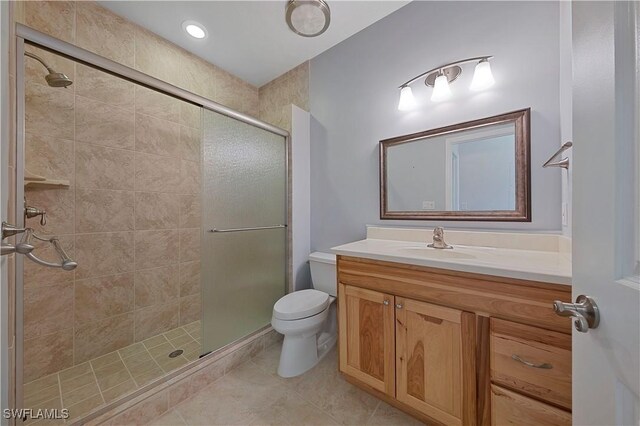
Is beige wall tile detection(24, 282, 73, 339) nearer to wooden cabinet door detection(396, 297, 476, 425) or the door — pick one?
wooden cabinet door detection(396, 297, 476, 425)

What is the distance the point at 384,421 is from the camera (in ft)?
3.88

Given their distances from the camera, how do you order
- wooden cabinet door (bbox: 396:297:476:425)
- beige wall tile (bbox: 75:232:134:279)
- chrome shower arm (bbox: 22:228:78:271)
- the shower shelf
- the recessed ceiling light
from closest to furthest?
chrome shower arm (bbox: 22:228:78:271)
wooden cabinet door (bbox: 396:297:476:425)
the shower shelf
beige wall tile (bbox: 75:232:134:279)
the recessed ceiling light

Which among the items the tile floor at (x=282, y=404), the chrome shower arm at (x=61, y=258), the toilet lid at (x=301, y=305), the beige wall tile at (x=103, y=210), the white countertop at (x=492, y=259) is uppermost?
the beige wall tile at (x=103, y=210)

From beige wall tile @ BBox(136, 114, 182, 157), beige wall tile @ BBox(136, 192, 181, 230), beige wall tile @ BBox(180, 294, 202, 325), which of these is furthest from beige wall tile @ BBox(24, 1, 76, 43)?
beige wall tile @ BBox(180, 294, 202, 325)

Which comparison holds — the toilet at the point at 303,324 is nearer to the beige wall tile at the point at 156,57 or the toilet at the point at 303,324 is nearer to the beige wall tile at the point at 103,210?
the beige wall tile at the point at 103,210

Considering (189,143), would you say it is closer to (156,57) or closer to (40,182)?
(156,57)

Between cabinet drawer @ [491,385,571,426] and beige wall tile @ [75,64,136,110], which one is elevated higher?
beige wall tile @ [75,64,136,110]

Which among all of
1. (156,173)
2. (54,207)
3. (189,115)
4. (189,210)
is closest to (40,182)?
(54,207)

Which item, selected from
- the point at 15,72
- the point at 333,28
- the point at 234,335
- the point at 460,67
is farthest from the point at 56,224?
the point at 460,67

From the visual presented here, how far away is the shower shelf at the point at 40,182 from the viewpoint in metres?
1.22

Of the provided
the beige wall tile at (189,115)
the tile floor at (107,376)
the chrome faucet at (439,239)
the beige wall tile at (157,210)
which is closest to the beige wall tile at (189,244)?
the beige wall tile at (157,210)

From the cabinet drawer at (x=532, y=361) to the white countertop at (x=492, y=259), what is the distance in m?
0.19

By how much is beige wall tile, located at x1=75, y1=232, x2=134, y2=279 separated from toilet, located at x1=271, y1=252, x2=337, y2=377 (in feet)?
4.07

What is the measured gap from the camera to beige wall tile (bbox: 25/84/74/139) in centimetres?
135
